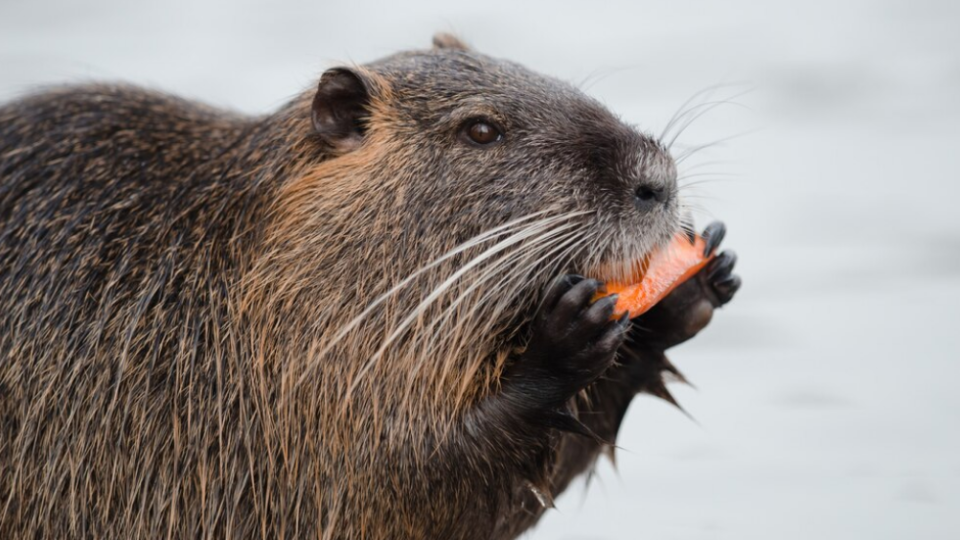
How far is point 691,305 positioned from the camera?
14.7ft

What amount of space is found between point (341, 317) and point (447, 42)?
132 centimetres

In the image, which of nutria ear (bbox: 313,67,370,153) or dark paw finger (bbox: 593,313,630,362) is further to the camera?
nutria ear (bbox: 313,67,370,153)

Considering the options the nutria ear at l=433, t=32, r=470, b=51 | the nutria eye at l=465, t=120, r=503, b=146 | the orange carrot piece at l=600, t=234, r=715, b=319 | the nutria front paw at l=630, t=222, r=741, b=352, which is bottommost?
the nutria front paw at l=630, t=222, r=741, b=352

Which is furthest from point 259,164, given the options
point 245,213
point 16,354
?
point 16,354

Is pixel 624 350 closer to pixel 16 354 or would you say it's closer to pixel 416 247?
pixel 416 247

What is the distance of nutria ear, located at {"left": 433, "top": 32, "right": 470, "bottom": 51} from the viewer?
4879mm

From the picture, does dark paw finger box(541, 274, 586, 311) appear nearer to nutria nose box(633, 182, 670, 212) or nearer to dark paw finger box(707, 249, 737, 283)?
nutria nose box(633, 182, 670, 212)

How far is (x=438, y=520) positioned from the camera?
159 inches


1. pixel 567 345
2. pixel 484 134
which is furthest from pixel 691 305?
pixel 484 134

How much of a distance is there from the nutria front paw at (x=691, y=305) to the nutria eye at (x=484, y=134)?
0.82 m

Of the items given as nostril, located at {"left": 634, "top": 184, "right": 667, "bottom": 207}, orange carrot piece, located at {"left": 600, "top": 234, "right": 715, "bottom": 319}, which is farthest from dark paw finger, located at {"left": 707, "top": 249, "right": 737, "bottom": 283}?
nostril, located at {"left": 634, "top": 184, "right": 667, "bottom": 207}

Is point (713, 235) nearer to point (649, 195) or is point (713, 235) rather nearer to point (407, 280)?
point (649, 195)

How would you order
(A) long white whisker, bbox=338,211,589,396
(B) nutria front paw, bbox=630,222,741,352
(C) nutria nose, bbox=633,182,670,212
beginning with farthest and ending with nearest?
(B) nutria front paw, bbox=630,222,741,352 → (C) nutria nose, bbox=633,182,670,212 → (A) long white whisker, bbox=338,211,589,396

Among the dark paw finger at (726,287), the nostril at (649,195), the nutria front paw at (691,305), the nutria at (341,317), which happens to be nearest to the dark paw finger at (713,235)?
the nutria front paw at (691,305)
